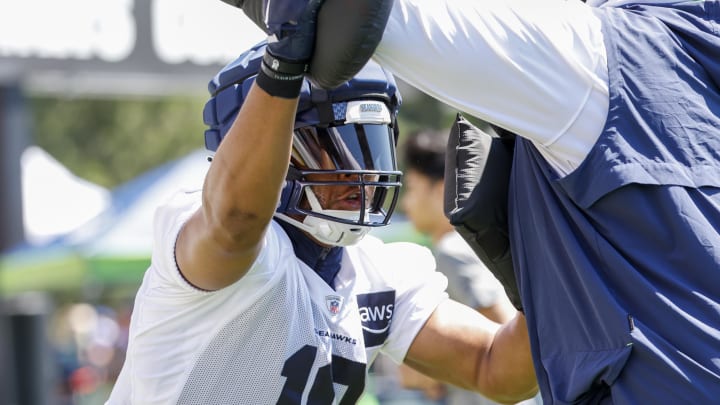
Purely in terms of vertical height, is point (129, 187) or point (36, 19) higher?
point (36, 19)

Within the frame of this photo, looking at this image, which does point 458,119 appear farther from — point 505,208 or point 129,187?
point 129,187

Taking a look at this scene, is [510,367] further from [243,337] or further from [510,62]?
[510,62]

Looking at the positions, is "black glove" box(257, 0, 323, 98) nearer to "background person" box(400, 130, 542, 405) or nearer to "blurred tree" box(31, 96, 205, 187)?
"background person" box(400, 130, 542, 405)

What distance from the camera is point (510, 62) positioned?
2.02 m

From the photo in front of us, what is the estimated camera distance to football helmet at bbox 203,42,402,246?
9.53 feet

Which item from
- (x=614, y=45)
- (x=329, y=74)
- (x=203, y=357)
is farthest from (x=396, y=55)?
(x=203, y=357)

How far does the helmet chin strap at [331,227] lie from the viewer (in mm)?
2916

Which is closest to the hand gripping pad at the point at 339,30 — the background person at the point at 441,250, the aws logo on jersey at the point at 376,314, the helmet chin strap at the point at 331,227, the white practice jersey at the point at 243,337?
the white practice jersey at the point at 243,337

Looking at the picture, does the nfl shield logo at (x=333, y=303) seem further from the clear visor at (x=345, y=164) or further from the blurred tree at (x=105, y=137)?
the blurred tree at (x=105, y=137)

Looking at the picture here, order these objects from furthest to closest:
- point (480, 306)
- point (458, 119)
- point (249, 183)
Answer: point (480, 306) < point (458, 119) < point (249, 183)

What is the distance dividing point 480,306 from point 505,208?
2.65 meters

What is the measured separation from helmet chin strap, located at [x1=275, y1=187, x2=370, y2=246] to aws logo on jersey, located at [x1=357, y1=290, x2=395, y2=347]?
0.34 m

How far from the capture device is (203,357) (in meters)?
2.82

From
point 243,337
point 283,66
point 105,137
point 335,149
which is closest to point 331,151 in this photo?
point 335,149
